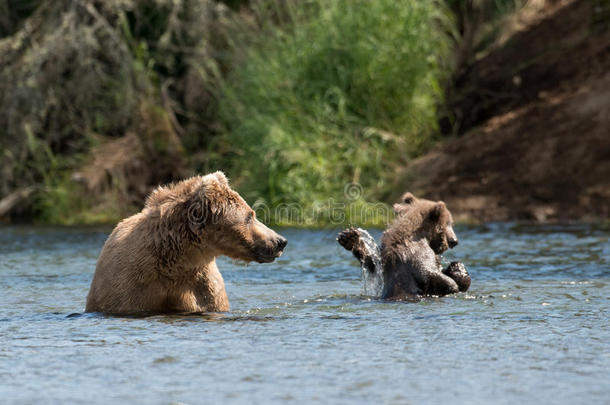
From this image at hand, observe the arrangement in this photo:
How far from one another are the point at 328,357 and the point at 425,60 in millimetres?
13318

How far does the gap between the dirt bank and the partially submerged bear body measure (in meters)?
10.1

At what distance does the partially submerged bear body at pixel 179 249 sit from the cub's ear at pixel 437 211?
78.8 inches

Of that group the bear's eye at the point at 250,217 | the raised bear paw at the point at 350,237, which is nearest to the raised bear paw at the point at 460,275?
the raised bear paw at the point at 350,237

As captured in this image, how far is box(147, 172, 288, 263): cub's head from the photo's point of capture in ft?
24.7

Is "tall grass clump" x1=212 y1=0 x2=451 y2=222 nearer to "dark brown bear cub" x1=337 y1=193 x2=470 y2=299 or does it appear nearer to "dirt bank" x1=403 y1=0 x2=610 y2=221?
"dirt bank" x1=403 y1=0 x2=610 y2=221

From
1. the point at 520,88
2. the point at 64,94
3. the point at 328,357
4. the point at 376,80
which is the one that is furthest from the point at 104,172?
the point at 328,357

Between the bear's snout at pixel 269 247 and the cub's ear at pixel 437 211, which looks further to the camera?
the cub's ear at pixel 437 211

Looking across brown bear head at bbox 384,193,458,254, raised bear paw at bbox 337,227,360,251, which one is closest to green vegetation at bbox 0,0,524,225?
brown bear head at bbox 384,193,458,254

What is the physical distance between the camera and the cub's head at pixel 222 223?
7520 millimetres

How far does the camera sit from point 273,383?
5387mm

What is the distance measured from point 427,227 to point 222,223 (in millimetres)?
2377

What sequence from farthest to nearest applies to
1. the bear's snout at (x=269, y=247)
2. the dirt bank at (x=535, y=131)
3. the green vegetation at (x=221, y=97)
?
the green vegetation at (x=221, y=97) → the dirt bank at (x=535, y=131) → the bear's snout at (x=269, y=247)

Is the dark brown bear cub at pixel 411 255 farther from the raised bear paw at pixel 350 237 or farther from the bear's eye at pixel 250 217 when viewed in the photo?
the bear's eye at pixel 250 217

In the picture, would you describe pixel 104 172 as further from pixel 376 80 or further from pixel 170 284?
pixel 170 284
